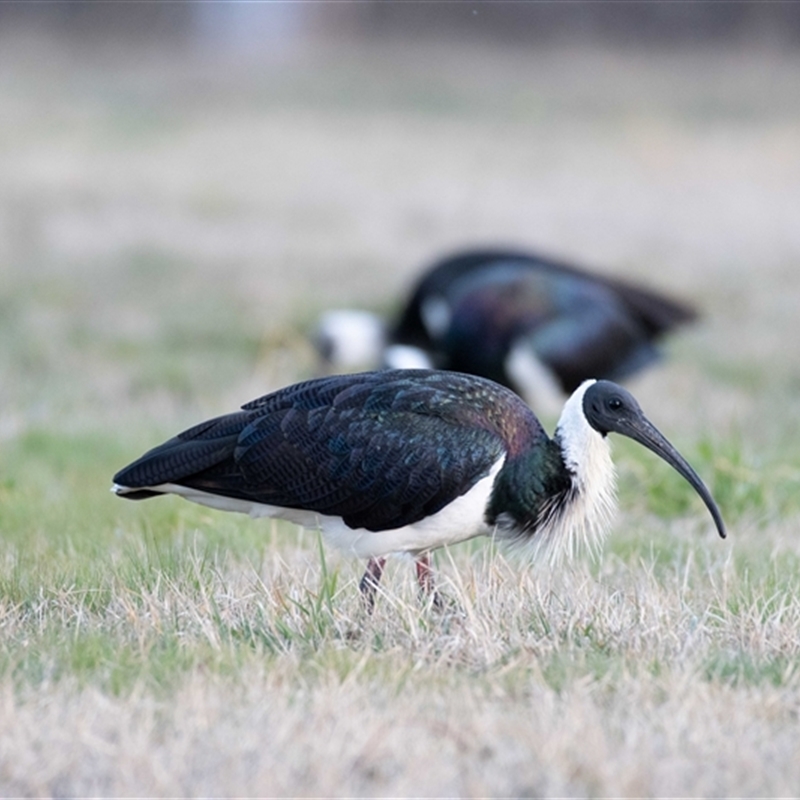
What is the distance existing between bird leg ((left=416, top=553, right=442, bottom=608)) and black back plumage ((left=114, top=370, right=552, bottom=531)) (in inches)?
9.1

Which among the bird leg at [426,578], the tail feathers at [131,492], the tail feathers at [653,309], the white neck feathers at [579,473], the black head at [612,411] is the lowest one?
the tail feathers at [653,309]

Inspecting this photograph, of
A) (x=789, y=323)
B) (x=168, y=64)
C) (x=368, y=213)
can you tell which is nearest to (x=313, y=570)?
(x=789, y=323)

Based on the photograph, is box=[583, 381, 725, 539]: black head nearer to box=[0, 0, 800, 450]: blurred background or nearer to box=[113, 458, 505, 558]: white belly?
box=[113, 458, 505, 558]: white belly

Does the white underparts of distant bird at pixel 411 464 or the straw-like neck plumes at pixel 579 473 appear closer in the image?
the white underparts of distant bird at pixel 411 464

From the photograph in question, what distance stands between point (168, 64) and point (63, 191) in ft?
40.7

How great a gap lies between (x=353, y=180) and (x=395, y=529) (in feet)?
47.9

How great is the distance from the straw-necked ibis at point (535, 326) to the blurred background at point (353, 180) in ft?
1.27

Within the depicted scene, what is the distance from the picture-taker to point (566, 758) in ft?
12.2

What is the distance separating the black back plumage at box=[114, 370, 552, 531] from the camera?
5031mm

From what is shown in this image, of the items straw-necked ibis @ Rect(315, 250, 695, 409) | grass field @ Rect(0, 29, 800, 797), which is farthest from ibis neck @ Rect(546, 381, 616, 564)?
straw-necked ibis @ Rect(315, 250, 695, 409)

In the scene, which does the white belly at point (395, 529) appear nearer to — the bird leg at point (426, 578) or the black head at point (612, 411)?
the bird leg at point (426, 578)

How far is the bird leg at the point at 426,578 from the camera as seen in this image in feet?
16.2

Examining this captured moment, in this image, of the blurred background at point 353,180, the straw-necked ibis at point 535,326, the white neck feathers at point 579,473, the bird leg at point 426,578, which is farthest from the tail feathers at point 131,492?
the straw-necked ibis at point 535,326

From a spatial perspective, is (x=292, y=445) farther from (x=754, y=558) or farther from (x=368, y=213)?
(x=368, y=213)
